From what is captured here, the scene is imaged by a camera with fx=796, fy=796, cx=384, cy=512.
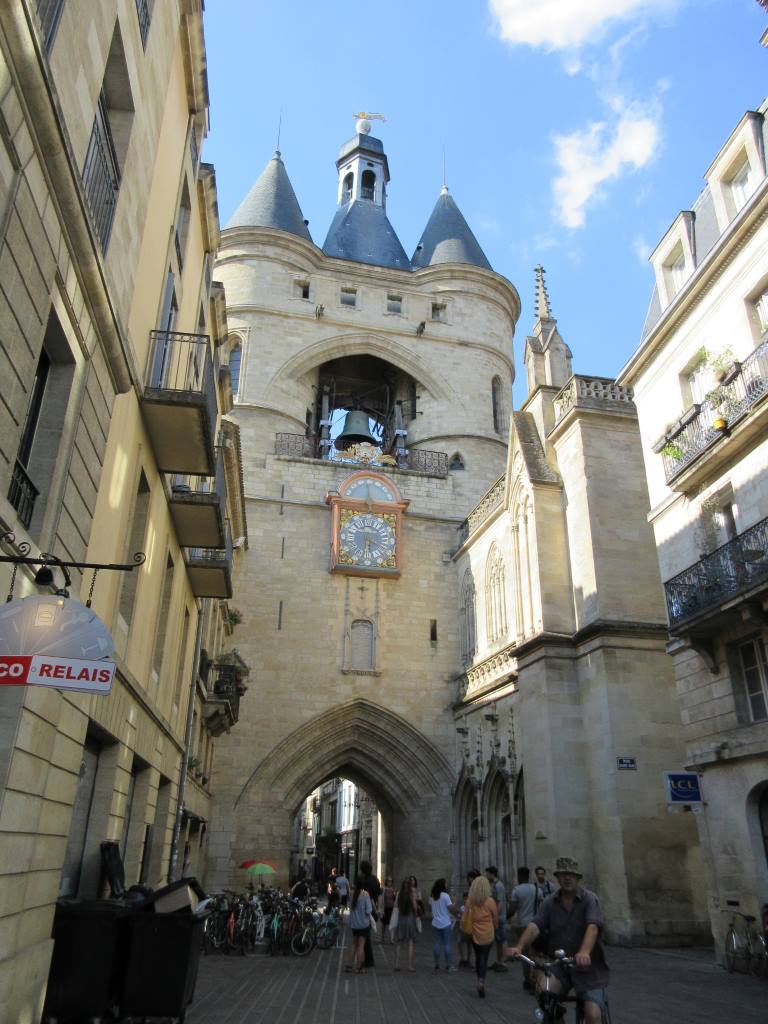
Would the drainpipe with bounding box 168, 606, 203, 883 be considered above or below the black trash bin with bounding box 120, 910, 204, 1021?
above

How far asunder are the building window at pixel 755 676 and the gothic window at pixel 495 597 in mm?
9230

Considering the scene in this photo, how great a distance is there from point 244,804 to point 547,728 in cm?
905

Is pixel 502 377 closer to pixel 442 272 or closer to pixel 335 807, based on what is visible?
pixel 442 272

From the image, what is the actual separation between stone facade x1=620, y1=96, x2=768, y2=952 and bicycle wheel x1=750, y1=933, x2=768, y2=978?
392 millimetres

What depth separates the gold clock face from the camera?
2298 cm

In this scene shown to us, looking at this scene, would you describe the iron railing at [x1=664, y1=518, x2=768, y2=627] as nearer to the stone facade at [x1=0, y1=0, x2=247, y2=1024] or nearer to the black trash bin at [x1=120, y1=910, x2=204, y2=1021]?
the stone facade at [x1=0, y1=0, x2=247, y2=1024]

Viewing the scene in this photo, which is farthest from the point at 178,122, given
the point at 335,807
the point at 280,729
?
the point at 335,807

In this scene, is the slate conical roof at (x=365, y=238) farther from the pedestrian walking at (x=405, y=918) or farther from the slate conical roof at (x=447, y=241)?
the pedestrian walking at (x=405, y=918)

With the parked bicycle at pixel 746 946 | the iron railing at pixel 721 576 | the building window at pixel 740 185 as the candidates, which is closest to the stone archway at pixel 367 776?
the parked bicycle at pixel 746 946

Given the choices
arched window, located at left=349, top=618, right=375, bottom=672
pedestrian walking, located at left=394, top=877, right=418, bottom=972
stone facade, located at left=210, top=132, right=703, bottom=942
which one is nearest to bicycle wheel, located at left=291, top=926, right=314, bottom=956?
pedestrian walking, located at left=394, top=877, right=418, bottom=972

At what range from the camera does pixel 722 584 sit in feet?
32.9

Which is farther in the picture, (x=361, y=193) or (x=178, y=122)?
(x=361, y=193)

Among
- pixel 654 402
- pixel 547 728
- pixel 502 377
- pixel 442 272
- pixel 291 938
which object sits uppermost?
pixel 442 272

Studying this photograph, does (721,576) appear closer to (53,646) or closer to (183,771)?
(53,646)
